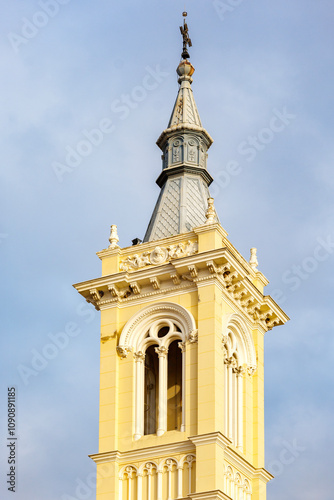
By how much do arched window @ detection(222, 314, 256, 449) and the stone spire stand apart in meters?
4.40

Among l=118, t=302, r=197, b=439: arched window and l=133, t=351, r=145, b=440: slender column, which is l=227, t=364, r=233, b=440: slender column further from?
l=133, t=351, r=145, b=440: slender column

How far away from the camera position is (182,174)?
5472 centimetres

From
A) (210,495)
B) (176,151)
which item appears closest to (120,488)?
(210,495)

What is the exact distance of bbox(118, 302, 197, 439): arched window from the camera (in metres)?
48.8

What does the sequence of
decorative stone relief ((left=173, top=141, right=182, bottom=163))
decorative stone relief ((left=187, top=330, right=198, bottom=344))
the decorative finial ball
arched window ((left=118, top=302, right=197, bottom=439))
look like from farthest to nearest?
the decorative finial ball
decorative stone relief ((left=173, top=141, right=182, bottom=163))
arched window ((left=118, top=302, right=197, bottom=439))
decorative stone relief ((left=187, top=330, right=198, bottom=344))

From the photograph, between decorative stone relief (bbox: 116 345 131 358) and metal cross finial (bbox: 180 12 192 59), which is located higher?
metal cross finial (bbox: 180 12 192 59)

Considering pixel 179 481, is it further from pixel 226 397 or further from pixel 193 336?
pixel 193 336

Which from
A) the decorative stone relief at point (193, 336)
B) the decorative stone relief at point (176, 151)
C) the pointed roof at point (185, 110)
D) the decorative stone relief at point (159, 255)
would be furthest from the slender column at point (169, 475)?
the pointed roof at point (185, 110)

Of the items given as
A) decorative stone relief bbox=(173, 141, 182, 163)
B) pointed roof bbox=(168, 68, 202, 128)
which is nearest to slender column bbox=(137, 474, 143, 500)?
decorative stone relief bbox=(173, 141, 182, 163)

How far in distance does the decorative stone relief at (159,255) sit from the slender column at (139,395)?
134 inches

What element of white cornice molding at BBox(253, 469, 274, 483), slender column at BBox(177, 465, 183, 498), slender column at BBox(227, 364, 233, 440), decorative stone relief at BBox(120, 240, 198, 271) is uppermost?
decorative stone relief at BBox(120, 240, 198, 271)

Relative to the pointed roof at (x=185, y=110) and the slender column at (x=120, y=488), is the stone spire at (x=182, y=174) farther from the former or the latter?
the slender column at (x=120, y=488)

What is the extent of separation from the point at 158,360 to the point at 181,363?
852 millimetres

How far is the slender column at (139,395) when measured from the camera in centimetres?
4853
